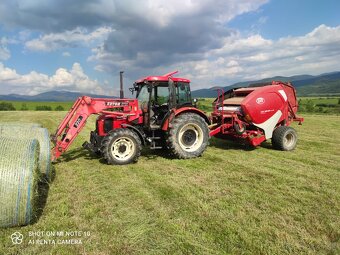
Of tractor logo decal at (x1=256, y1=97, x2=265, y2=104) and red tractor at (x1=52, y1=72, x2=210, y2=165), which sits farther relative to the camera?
tractor logo decal at (x1=256, y1=97, x2=265, y2=104)

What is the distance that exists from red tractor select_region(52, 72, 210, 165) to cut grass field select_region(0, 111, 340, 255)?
1.50ft

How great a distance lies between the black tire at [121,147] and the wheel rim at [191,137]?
4.29 ft

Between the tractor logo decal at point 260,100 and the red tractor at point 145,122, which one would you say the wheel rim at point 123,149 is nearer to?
the red tractor at point 145,122

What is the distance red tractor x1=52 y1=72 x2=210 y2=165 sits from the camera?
7.54 metres

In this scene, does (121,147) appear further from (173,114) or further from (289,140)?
(289,140)

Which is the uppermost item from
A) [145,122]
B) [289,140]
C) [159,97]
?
[159,97]

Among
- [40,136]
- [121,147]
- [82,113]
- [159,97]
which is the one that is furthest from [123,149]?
[40,136]

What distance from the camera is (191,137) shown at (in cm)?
848

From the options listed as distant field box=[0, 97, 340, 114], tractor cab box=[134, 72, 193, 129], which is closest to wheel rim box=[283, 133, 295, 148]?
tractor cab box=[134, 72, 193, 129]

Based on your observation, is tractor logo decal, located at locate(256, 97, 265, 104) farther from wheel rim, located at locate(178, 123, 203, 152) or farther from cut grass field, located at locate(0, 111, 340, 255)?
wheel rim, located at locate(178, 123, 203, 152)

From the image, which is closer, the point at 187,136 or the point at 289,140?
the point at 187,136

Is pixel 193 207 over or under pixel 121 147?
under

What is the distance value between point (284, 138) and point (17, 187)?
7.82m

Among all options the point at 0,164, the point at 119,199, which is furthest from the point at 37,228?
the point at 119,199
